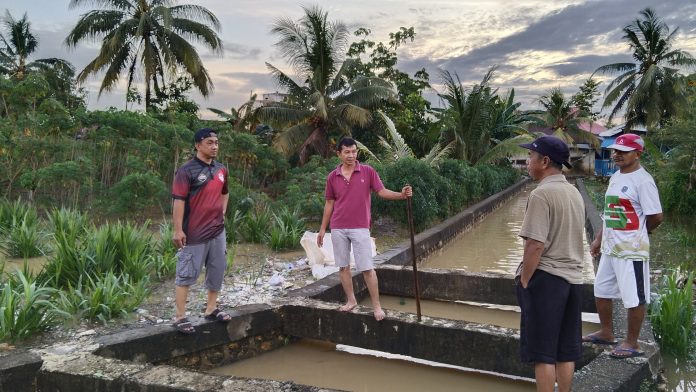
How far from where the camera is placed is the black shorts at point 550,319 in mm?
2977

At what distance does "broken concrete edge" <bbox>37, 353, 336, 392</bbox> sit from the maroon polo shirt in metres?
1.09

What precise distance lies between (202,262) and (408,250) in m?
4.57

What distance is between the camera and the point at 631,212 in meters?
3.96

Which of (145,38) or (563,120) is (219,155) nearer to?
(145,38)

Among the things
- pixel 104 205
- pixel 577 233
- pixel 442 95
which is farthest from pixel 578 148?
pixel 577 233

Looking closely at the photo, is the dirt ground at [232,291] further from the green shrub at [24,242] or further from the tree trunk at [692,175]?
the tree trunk at [692,175]

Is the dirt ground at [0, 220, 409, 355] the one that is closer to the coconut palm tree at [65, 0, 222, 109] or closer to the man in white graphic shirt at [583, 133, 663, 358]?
the man in white graphic shirt at [583, 133, 663, 358]

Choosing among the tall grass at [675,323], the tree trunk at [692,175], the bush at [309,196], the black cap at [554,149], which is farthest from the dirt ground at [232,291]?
the tree trunk at [692,175]

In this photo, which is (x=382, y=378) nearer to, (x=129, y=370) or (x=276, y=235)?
(x=129, y=370)

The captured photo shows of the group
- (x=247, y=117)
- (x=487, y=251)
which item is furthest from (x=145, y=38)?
(x=487, y=251)

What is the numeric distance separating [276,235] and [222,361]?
12.0ft

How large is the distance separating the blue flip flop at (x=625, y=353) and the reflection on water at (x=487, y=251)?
4286 millimetres

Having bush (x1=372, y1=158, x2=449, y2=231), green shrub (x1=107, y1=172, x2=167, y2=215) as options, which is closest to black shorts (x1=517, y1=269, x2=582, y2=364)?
green shrub (x1=107, y1=172, x2=167, y2=215)

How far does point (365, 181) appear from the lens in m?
4.98
